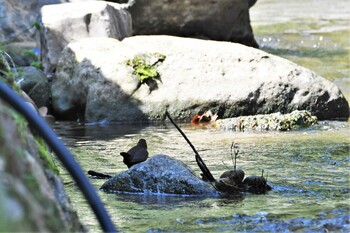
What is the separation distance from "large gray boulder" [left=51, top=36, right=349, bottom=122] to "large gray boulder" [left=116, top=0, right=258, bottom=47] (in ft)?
12.1

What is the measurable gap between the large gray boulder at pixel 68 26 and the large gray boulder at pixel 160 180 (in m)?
6.41

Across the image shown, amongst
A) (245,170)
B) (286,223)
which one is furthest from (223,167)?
(286,223)

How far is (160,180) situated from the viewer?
586 centimetres

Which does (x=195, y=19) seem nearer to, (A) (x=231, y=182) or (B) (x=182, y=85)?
(B) (x=182, y=85)

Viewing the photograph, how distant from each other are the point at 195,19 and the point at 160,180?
9753 millimetres

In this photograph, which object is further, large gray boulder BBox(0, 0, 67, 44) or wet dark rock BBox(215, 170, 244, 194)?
large gray boulder BBox(0, 0, 67, 44)

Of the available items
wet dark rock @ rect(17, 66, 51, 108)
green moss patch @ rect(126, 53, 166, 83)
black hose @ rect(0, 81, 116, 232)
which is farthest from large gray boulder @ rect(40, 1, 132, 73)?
black hose @ rect(0, 81, 116, 232)

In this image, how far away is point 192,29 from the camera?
50.5ft

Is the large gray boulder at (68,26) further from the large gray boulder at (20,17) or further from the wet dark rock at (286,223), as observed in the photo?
the wet dark rock at (286,223)

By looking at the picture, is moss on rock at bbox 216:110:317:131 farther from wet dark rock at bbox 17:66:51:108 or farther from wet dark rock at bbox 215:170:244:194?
wet dark rock at bbox 215:170:244:194

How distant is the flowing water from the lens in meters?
4.84

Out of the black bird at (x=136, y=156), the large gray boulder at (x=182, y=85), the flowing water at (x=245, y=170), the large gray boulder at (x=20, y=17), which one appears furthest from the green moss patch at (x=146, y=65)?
the black bird at (x=136, y=156)

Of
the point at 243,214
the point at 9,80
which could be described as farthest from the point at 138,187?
the point at 9,80

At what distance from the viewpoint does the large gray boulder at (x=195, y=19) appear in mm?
14930
